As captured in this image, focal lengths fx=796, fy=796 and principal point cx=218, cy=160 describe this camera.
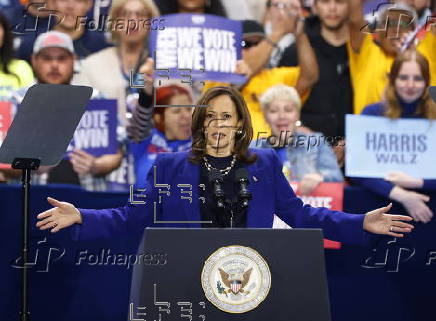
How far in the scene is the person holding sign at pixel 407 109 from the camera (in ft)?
16.2

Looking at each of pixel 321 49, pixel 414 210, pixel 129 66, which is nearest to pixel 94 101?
pixel 129 66

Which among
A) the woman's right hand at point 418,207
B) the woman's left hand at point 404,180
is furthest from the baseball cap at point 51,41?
the woman's right hand at point 418,207

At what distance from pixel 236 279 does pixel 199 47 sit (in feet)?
8.27

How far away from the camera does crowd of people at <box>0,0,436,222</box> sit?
4.84 meters

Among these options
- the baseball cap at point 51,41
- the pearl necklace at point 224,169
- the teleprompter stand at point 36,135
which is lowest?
the pearl necklace at point 224,169

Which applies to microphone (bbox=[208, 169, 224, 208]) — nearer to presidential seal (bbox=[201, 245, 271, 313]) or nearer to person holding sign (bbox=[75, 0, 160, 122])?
presidential seal (bbox=[201, 245, 271, 313])

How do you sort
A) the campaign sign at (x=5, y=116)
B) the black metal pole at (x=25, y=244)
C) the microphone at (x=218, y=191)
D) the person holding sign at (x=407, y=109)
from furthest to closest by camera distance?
the person holding sign at (x=407, y=109) < the campaign sign at (x=5, y=116) < the black metal pole at (x=25, y=244) < the microphone at (x=218, y=191)

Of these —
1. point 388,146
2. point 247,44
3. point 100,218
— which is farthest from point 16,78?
point 388,146

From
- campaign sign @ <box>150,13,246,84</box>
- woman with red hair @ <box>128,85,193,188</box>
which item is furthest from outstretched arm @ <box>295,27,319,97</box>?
woman with red hair @ <box>128,85,193,188</box>

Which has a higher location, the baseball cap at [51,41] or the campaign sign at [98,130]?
the baseball cap at [51,41]

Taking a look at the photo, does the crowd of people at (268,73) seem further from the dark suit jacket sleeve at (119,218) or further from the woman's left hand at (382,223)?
the woman's left hand at (382,223)

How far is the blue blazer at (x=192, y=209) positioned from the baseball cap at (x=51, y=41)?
72.6 inches

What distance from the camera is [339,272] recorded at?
202 inches

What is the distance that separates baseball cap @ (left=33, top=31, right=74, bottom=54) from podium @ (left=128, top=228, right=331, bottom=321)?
2.58 meters
